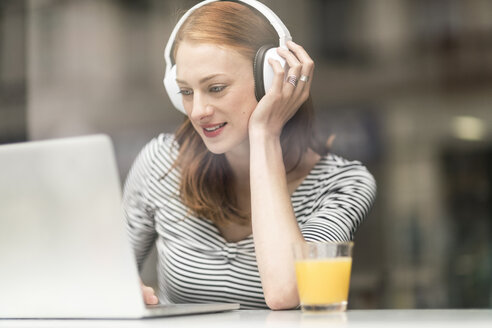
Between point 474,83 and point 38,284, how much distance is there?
232 centimetres

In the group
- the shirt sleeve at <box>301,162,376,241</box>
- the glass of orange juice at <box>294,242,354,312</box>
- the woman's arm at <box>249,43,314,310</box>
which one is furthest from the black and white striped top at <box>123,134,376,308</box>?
the glass of orange juice at <box>294,242,354,312</box>

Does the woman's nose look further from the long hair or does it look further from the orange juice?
the orange juice

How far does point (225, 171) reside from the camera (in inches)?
71.0

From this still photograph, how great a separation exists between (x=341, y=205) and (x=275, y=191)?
202 millimetres

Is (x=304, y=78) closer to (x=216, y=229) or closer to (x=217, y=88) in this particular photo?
(x=217, y=88)

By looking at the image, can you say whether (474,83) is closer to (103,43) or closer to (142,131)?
(142,131)

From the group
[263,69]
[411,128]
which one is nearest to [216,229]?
[263,69]

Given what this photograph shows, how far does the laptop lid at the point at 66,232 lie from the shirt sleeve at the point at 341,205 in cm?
56

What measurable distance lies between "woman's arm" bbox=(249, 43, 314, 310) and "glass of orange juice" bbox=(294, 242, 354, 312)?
0.66 ft

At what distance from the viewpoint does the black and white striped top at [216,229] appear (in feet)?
5.10

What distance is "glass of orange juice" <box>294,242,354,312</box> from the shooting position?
3.56 feet

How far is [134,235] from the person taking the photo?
1.83 metres

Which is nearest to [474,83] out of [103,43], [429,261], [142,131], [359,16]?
[359,16]

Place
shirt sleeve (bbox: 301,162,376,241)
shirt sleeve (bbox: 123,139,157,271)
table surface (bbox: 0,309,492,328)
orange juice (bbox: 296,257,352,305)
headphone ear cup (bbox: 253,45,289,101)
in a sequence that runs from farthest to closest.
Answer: shirt sleeve (bbox: 123,139,157,271) → headphone ear cup (bbox: 253,45,289,101) → shirt sleeve (bbox: 301,162,376,241) → orange juice (bbox: 296,257,352,305) → table surface (bbox: 0,309,492,328)
